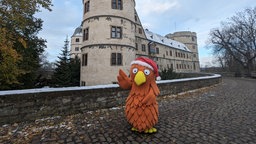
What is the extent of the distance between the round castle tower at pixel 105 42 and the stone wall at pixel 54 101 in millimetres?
8717

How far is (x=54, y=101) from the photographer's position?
199 inches

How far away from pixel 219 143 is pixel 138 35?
2485 cm

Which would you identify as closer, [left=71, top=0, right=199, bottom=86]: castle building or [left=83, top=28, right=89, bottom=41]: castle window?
[left=71, top=0, right=199, bottom=86]: castle building

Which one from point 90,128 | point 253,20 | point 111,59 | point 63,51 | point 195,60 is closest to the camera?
point 90,128

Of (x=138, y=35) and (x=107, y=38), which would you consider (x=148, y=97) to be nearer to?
(x=107, y=38)

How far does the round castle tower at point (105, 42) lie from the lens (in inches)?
593

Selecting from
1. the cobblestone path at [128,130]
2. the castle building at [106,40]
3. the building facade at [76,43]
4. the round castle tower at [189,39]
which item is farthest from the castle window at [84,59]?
the round castle tower at [189,39]

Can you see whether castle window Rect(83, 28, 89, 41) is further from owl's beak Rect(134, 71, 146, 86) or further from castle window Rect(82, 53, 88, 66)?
owl's beak Rect(134, 71, 146, 86)

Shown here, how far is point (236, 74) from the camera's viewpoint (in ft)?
103

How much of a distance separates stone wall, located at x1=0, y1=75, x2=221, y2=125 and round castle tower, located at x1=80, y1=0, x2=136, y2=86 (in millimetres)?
8717

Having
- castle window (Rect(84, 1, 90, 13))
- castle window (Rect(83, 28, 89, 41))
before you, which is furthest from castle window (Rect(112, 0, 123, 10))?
castle window (Rect(83, 28, 89, 41))

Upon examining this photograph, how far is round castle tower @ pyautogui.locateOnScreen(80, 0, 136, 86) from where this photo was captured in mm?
15070

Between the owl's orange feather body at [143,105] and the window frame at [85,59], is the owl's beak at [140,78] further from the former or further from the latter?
the window frame at [85,59]

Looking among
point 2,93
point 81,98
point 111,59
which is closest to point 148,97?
point 81,98
